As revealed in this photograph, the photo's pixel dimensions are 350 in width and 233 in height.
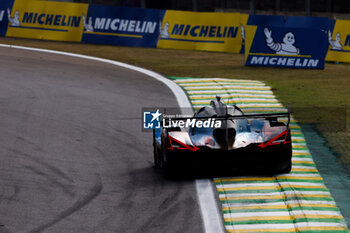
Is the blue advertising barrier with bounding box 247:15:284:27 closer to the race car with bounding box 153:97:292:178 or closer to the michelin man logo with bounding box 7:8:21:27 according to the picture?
the michelin man logo with bounding box 7:8:21:27

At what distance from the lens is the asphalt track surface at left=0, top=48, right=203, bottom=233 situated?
9.91 meters

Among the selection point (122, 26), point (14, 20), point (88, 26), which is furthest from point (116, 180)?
point (14, 20)

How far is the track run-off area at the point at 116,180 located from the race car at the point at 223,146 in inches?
11.9

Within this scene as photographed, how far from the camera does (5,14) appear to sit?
34.5m

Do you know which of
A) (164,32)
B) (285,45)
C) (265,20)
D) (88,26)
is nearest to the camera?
(285,45)

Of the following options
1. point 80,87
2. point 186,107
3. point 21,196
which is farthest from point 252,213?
point 80,87

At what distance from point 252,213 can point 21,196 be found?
12.5 feet

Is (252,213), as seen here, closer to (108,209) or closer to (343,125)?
(108,209)

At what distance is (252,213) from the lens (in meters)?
10.1

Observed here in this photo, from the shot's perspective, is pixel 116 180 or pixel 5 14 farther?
pixel 5 14

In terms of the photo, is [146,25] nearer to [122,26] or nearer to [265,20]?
[122,26]

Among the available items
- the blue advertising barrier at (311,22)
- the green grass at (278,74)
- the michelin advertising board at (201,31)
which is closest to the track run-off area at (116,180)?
the green grass at (278,74)

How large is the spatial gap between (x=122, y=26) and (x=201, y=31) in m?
3.98

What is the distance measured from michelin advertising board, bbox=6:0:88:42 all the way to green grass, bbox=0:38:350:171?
0.72m
